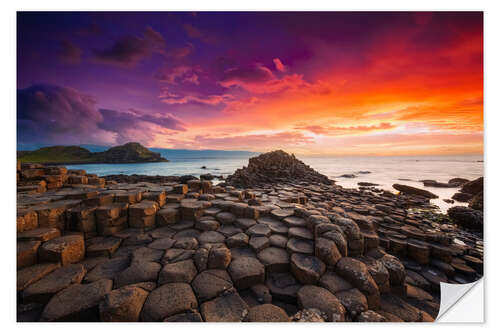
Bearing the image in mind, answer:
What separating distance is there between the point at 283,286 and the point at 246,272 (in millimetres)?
464

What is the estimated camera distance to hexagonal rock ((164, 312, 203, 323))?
1.58 m

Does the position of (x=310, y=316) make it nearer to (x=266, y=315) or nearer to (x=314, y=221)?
(x=266, y=315)

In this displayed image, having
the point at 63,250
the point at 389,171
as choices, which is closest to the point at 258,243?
the point at 63,250

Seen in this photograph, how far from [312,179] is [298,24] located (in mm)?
10348

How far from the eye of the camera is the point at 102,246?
7.89ft

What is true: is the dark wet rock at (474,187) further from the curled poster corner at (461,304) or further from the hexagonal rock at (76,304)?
the hexagonal rock at (76,304)

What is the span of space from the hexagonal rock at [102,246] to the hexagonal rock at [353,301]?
293 centimetres

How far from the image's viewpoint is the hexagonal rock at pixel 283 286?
1.92 metres

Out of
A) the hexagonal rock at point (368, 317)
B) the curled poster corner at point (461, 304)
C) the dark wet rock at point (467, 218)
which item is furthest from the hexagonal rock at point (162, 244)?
the dark wet rock at point (467, 218)

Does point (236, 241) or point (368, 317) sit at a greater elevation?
point (236, 241)

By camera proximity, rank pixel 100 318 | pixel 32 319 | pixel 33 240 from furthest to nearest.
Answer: pixel 33 240 → pixel 32 319 → pixel 100 318

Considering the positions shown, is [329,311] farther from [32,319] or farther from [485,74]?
[485,74]

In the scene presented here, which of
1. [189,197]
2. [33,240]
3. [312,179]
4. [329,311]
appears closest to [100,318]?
[33,240]

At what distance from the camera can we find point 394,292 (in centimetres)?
225
